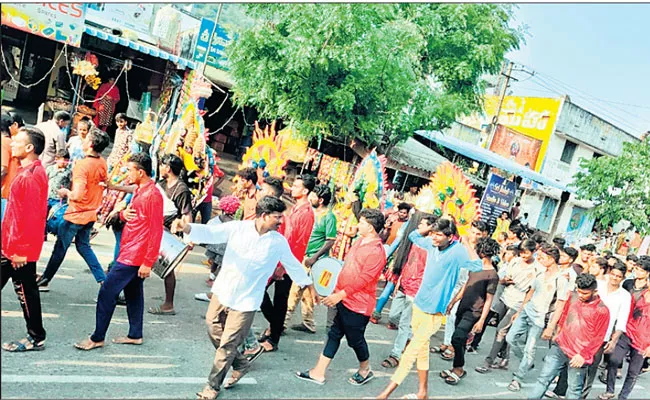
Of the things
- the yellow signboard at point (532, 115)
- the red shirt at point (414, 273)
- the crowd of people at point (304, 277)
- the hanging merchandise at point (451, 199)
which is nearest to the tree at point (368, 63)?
the hanging merchandise at point (451, 199)

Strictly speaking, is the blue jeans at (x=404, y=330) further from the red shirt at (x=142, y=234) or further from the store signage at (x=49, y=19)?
the store signage at (x=49, y=19)

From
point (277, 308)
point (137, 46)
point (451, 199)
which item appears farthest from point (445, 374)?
point (137, 46)

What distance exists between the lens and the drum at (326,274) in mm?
5223

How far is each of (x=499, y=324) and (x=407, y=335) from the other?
1.44 m

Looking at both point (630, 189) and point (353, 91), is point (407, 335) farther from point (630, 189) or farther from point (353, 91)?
point (630, 189)

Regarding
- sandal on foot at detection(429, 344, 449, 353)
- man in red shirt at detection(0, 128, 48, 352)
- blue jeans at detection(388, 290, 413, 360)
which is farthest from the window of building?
man in red shirt at detection(0, 128, 48, 352)

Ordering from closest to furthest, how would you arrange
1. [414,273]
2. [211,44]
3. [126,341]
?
→ [126,341] → [414,273] → [211,44]

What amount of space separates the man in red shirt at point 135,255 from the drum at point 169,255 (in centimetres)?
52

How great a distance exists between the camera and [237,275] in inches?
152

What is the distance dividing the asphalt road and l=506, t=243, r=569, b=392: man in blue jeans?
0.37 m

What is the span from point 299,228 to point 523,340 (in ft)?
9.59

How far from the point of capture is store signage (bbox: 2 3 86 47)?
1055cm

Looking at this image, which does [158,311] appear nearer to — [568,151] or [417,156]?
[417,156]

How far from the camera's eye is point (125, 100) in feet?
50.3
